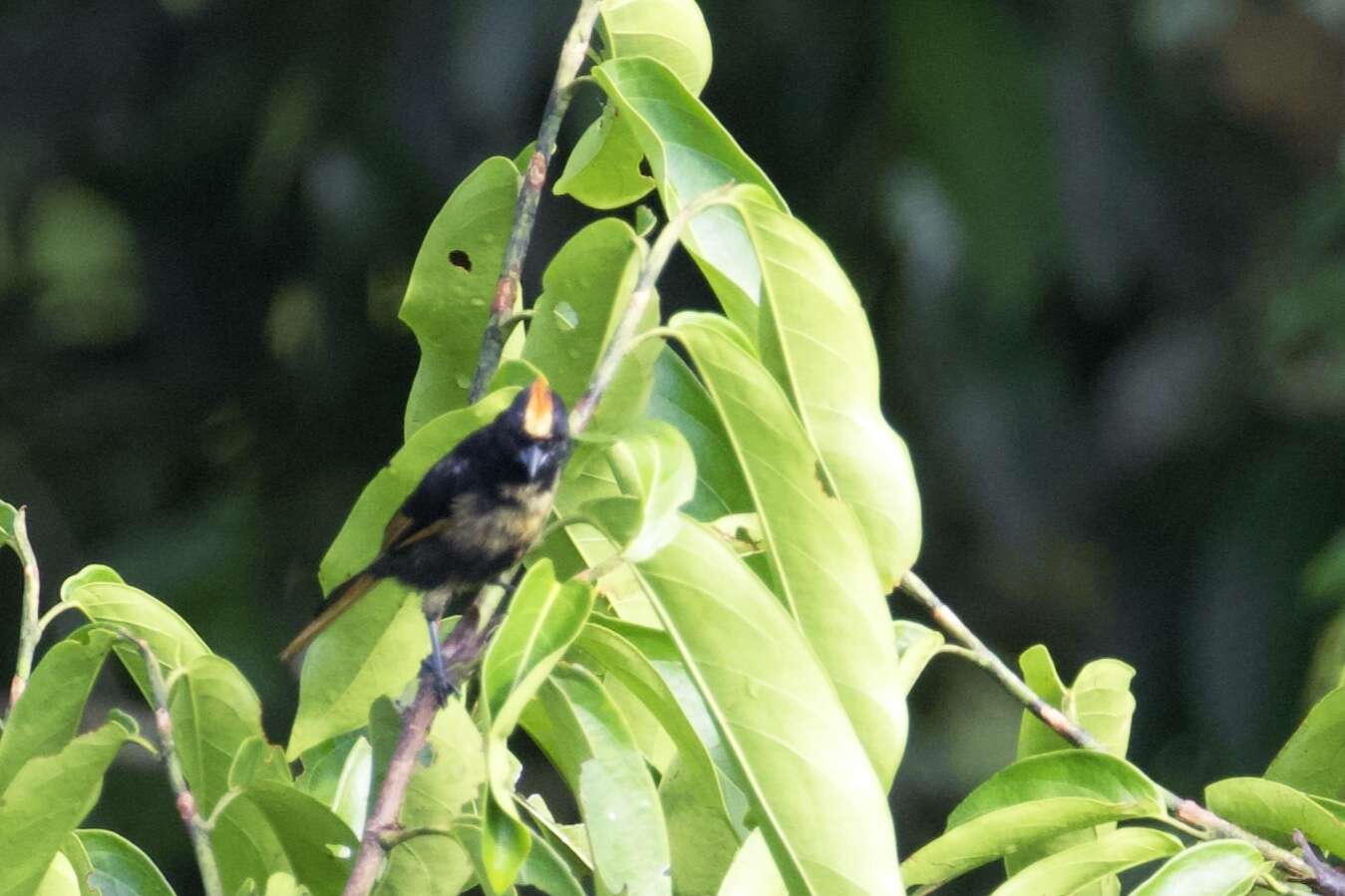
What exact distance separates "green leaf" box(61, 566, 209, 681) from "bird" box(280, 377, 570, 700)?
0.29 m

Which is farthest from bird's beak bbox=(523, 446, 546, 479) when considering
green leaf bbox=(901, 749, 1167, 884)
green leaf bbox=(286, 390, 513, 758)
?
green leaf bbox=(901, 749, 1167, 884)

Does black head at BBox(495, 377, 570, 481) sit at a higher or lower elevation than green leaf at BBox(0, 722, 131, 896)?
higher

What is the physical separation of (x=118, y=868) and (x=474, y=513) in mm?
713

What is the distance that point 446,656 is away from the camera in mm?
1605

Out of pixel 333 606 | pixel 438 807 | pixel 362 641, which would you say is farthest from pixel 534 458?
pixel 438 807

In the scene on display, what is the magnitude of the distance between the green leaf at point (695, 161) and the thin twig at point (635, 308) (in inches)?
1.7

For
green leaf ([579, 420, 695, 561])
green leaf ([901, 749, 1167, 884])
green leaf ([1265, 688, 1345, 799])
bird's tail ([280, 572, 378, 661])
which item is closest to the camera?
green leaf ([579, 420, 695, 561])

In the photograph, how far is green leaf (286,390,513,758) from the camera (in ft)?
5.16

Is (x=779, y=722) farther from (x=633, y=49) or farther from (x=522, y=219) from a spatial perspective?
(x=633, y=49)

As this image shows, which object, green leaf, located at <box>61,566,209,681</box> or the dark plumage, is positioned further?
the dark plumage

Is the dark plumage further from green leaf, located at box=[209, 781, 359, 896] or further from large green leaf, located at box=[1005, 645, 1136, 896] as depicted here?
large green leaf, located at box=[1005, 645, 1136, 896]

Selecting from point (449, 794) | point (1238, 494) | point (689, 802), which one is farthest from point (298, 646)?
point (1238, 494)

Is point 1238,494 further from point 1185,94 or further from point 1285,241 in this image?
point 1185,94

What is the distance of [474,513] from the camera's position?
229 cm
